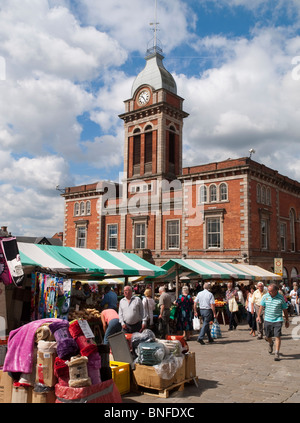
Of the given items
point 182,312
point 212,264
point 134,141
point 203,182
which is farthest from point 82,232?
point 182,312

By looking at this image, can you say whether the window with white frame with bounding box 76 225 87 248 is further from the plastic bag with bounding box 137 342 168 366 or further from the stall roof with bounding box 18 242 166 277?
the plastic bag with bounding box 137 342 168 366

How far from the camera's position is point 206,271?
17.7m

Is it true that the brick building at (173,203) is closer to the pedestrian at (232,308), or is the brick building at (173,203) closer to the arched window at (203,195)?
the arched window at (203,195)

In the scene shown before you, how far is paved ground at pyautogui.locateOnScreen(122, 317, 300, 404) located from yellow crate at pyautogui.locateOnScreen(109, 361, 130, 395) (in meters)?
0.14

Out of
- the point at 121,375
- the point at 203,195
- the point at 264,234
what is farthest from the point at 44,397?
the point at 264,234

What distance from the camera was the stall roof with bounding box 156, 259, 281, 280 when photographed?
16.8 m

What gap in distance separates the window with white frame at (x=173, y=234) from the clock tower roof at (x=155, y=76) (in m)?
13.2

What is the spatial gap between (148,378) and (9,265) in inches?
130

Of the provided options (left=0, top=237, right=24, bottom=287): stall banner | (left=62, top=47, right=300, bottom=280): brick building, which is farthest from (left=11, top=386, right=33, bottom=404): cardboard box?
(left=62, top=47, right=300, bottom=280): brick building

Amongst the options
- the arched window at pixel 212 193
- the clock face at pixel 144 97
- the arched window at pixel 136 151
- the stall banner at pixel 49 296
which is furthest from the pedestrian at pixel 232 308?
the clock face at pixel 144 97

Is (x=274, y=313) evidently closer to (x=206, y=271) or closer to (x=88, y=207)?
(x=206, y=271)

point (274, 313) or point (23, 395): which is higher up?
point (274, 313)

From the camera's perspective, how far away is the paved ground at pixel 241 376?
6.20 metres
